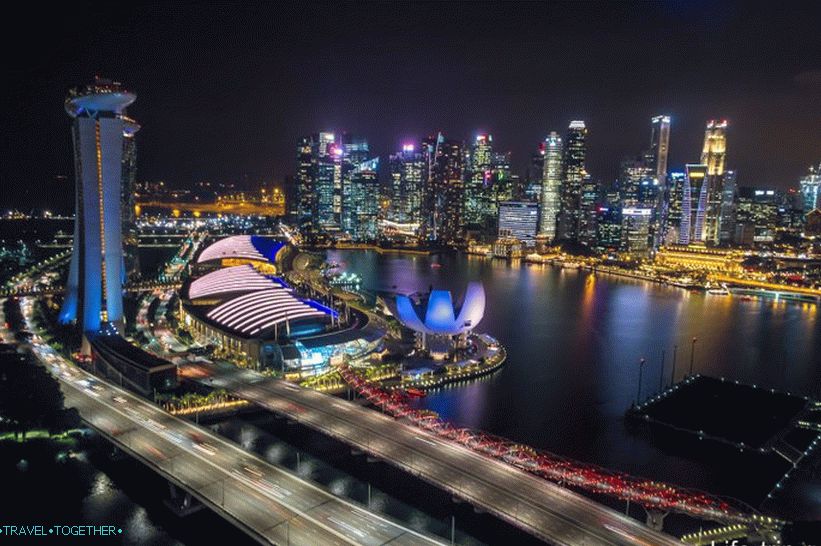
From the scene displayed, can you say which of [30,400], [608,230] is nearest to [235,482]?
[30,400]

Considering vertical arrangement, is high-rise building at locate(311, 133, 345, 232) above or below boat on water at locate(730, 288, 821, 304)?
above

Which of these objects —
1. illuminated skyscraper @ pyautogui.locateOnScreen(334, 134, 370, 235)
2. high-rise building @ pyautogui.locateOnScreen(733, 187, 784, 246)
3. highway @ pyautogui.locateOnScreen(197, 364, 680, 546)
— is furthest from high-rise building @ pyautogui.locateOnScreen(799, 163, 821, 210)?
highway @ pyautogui.locateOnScreen(197, 364, 680, 546)

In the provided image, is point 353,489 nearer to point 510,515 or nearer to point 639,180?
point 510,515

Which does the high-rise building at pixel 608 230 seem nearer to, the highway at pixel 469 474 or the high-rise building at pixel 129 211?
the high-rise building at pixel 129 211

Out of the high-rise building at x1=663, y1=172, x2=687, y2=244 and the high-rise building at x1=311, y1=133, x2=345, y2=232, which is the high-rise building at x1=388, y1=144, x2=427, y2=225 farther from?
the high-rise building at x1=663, y1=172, x2=687, y2=244

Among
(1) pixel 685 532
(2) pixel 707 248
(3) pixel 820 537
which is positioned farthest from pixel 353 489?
(2) pixel 707 248

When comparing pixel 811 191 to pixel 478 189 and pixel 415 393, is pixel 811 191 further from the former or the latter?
pixel 415 393
